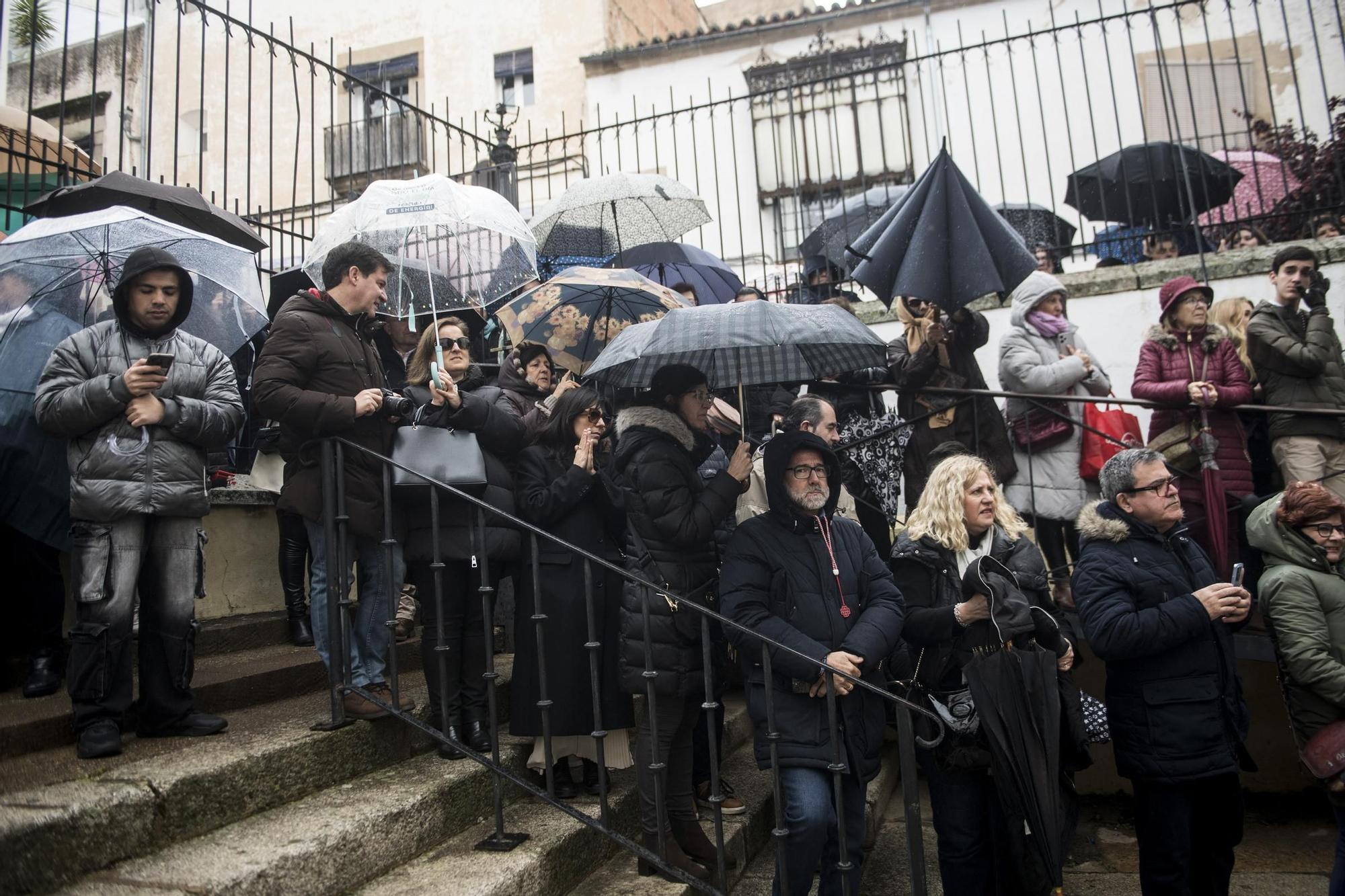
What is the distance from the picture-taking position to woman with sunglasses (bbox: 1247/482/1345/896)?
3.77 metres

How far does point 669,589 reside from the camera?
368 cm

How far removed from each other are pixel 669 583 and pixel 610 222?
12.1 feet

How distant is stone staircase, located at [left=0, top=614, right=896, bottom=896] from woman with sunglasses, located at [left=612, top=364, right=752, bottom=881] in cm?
25

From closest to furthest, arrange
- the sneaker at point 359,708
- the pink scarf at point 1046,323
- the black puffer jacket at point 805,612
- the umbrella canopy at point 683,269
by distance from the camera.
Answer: the black puffer jacket at point 805,612
the sneaker at point 359,708
the pink scarf at point 1046,323
the umbrella canopy at point 683,269

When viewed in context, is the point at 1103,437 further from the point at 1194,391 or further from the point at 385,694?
the point at 385,694

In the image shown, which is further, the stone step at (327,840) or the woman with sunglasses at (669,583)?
the woman with sunglasses at (669,583)

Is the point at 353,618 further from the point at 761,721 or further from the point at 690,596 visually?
the point at 761,721

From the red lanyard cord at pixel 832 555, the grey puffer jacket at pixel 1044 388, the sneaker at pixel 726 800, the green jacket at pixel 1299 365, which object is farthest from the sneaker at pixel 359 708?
the green jacket at pixel 1299 365

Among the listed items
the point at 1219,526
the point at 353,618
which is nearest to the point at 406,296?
the point at 353,618

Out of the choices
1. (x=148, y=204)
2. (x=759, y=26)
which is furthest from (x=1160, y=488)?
(x=759, y=26)

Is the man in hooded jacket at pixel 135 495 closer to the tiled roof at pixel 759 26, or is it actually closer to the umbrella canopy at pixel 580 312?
the umbrella canopy at pixel 580 312

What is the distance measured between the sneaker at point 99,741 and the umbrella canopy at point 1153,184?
22.3 ft

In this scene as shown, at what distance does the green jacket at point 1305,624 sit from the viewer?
3797 mm

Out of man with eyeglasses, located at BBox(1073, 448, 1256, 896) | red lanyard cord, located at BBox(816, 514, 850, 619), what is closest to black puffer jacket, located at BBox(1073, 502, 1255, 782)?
man with eyeglasses, located at BBox(1073, 448, 1256, 896)
